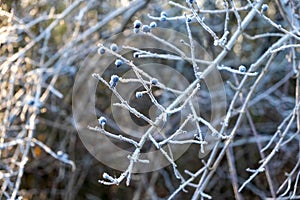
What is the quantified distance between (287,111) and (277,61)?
0.91 ft

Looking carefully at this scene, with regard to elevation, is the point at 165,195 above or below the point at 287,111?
below

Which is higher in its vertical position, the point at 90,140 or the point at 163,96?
the point at 163,96

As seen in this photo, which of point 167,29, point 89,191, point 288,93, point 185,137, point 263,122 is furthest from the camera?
point 89,191

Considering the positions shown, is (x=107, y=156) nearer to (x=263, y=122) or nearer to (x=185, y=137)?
(x=185, y=137)

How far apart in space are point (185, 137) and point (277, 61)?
2.06 feet

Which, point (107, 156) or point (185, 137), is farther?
point (107, 156)

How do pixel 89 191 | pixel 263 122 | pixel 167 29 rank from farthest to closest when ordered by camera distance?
pixel 89 191, pixel 263 122, pixel 167 29

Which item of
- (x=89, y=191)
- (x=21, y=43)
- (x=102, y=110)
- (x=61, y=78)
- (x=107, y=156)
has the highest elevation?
(x=21, y=43)

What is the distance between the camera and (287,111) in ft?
8.13

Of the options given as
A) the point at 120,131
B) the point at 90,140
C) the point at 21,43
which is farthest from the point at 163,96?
the point at 21,43

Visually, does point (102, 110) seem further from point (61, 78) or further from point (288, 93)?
point (288, 93)

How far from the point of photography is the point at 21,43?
2.59 m

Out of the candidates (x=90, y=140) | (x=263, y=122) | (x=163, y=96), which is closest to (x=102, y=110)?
(x=90, y=140)

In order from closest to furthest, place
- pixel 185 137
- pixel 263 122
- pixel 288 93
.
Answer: pixel 185 137 < pixel 288 93 < pixel 263 122
